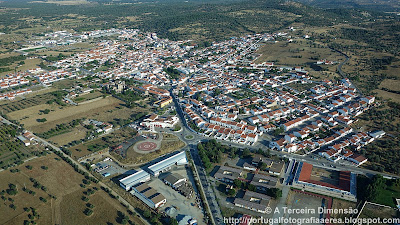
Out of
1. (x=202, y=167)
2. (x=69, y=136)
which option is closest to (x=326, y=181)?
(x=202, y=167)

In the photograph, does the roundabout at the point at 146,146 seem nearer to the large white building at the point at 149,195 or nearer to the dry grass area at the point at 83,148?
the dry grass area at the point at 83,148

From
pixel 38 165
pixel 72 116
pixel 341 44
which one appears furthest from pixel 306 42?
pixel 38 165

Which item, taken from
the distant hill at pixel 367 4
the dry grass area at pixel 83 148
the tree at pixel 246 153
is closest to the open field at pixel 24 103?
the dry grass area at pixel 83 148

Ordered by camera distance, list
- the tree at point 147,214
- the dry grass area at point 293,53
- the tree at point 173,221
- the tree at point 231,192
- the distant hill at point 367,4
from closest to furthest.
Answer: the tree at point 173,221, the tree at point 147,214, the tree at point 231,192, the dry grass area at point 293,53, the distant hill at point 367,4

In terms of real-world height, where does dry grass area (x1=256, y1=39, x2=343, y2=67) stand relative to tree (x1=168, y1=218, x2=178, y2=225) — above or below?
above

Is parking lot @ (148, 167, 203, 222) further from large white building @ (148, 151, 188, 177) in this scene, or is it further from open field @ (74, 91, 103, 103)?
open field @ (74, 91, 103, 103)

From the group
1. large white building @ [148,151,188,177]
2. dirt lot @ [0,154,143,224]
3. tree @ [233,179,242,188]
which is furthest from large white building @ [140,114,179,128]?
tree @ [233,179,242,188]
